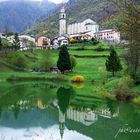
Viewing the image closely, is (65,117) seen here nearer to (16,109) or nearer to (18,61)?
(16,109)

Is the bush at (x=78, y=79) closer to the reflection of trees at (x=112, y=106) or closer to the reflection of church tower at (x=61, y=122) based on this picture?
the reflection of trees at (x=112, y=106)

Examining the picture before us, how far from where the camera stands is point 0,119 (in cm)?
4228

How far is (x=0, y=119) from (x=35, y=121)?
12.0 ft

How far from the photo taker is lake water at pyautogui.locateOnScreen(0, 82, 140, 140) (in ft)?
110

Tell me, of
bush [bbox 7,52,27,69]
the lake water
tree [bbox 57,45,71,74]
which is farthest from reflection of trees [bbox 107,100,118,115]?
bush [bbox 7,52,27,69]

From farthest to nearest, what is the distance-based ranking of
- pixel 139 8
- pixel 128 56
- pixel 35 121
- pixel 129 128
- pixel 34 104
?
1. pixel 128 56
2. pixel 34 104
3. pixel 35 121
4. pixel 129 128
5. pixel 139 8

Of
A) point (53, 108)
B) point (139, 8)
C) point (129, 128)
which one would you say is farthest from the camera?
point (53, 108)

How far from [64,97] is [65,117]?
737 inches

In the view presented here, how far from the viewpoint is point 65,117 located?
43688 mm

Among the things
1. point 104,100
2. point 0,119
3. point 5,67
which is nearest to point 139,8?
point 0,119

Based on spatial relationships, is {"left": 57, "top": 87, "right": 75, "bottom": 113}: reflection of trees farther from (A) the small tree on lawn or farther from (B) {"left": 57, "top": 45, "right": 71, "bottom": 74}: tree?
(B) {"left": 57, "top": 45, "right": 71, "bottom": 74}: tree

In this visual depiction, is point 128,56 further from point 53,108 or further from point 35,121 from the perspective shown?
point 35,121

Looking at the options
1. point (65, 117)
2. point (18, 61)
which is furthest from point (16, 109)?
point (18, 61)

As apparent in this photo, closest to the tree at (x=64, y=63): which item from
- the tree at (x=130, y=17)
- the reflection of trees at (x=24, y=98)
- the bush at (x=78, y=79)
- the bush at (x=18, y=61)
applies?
the bush at (x=78, y=79)
